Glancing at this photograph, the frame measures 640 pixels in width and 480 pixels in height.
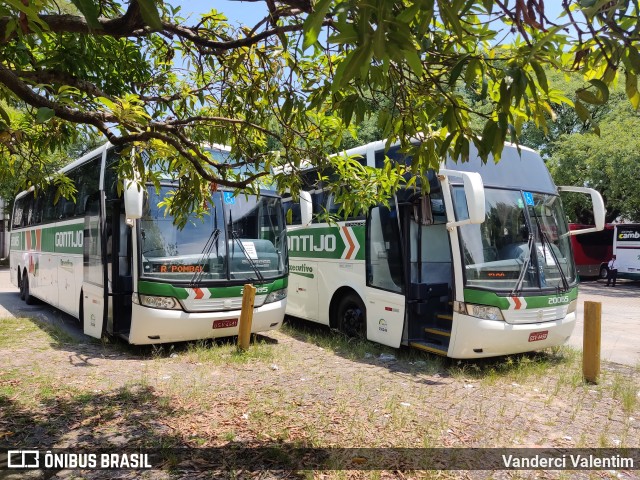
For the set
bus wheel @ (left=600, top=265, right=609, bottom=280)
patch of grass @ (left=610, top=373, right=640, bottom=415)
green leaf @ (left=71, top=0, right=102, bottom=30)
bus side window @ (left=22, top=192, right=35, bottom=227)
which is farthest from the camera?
bus wheel @ (left=600, top=265, right=609, bottom=280)

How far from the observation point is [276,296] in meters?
8.09

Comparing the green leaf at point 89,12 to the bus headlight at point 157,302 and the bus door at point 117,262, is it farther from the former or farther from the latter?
the bus door at point 117,262

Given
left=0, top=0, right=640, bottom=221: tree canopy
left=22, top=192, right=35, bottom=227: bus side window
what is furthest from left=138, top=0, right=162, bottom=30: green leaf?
left=22, top=192, right=35, bottom=227: bus side window

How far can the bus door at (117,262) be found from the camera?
24.5ft

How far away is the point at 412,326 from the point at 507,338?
137cm

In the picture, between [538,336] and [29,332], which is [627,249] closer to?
[538,336]

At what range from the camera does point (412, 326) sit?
285 inches

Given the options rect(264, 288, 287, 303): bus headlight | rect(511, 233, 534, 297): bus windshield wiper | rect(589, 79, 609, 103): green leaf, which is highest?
rect(589, 79, 609, 103): green leaf

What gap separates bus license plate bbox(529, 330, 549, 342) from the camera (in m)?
6.49

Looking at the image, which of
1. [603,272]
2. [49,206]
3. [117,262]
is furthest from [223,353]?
[603,272]

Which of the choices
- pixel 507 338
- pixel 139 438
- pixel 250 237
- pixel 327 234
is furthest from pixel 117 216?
pixel 507 338

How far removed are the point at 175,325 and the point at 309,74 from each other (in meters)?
3.91

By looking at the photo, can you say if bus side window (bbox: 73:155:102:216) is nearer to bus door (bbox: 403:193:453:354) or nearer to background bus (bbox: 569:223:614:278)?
bus door (bbox: 403:193:453:354)

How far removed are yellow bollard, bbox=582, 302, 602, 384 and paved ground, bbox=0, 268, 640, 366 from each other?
1599mm
